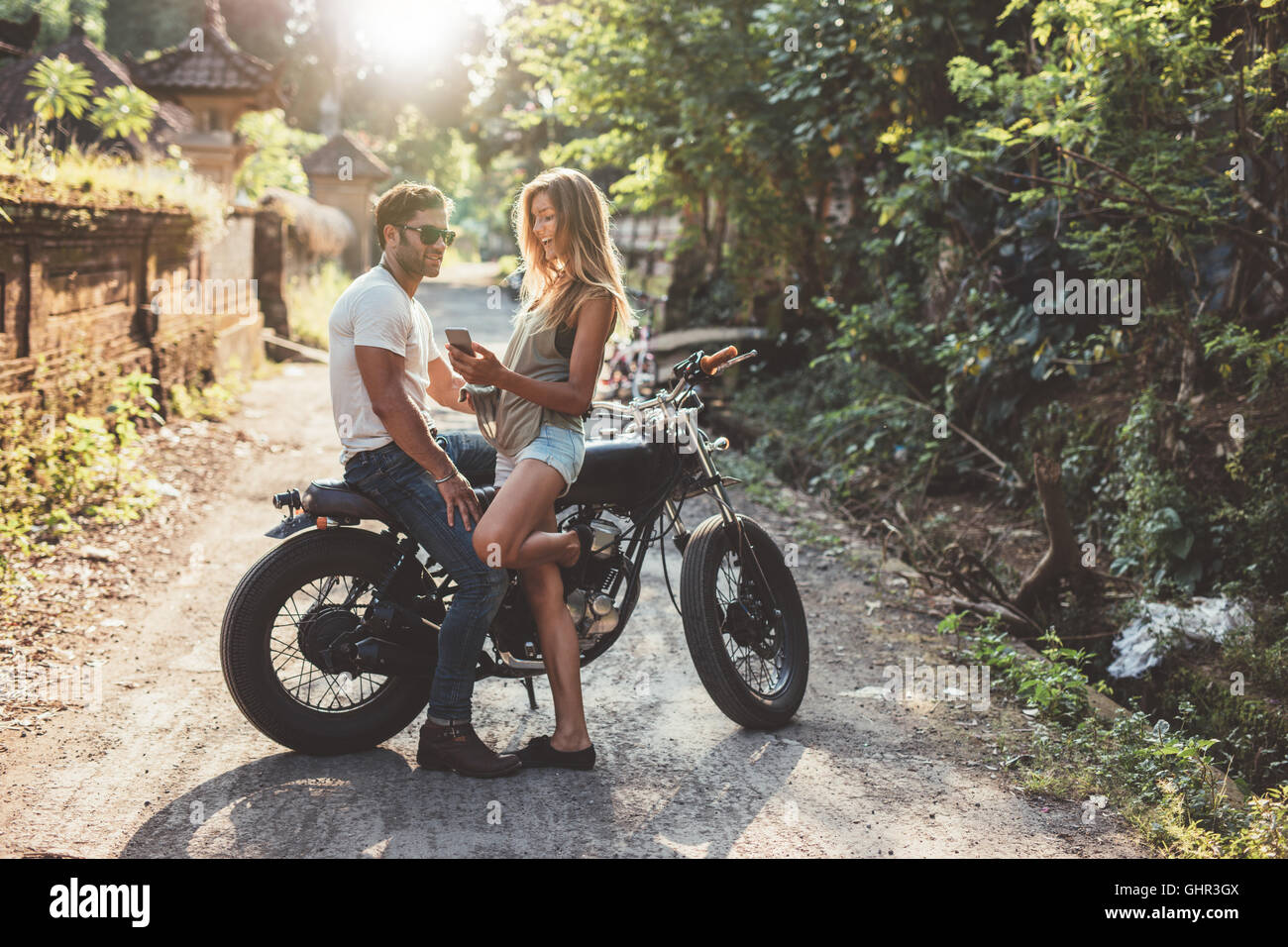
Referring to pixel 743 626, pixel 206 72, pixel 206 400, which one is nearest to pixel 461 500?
pixel 743 626

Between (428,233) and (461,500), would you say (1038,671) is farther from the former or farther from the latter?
(428,233)

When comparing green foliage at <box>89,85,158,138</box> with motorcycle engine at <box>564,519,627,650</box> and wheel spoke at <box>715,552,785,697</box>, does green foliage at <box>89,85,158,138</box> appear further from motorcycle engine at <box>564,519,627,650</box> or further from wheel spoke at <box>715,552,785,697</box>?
wheel spoke at <box>715,552,785,697</box>

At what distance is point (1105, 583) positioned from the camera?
19.7 feet

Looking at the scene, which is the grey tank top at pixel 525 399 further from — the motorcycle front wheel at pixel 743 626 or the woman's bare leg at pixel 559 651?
the motorcycle front wheel at pixel 743 626

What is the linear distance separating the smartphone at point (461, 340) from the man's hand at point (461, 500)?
49cm

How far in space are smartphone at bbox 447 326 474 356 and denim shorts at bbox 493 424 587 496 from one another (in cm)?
49

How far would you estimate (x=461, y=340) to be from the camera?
322 centimetres

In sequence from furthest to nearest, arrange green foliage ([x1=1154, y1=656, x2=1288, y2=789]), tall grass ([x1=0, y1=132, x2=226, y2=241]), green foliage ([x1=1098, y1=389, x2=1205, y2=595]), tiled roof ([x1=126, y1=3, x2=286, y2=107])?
tiled roof ([x1=126, y1=3, x2=286, y2=107]), tall grass ([x1=0, y1=132, x2=226, y2=241]), green foliage ([x1=1098, y1=389, x2=1205, y2=595]), green foliage ([x1=1154, y1=656, x2=1288, y2=789])

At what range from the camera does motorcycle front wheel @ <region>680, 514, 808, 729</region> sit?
13.1 feet

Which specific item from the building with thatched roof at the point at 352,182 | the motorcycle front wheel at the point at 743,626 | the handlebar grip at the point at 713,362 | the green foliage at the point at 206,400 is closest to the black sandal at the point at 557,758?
the motorcycle front wheel at the point at 743,626

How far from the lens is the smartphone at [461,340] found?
10.5 ft

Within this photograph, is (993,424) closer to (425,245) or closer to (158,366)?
(425,245)

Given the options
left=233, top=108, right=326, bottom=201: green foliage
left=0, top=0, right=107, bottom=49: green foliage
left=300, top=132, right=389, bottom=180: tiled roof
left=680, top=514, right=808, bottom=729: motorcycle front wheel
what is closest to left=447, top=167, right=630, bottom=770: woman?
left=680, top=514, right=808, bottom=729: motorcycle front wheel
